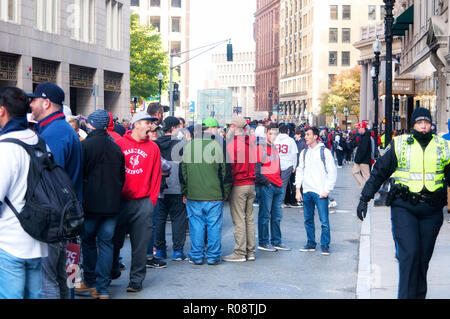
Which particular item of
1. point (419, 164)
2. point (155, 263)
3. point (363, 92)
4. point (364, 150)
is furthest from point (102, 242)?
point (363, 92)

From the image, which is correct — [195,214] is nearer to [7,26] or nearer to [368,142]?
[368,142]

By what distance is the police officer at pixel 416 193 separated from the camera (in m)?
7.45

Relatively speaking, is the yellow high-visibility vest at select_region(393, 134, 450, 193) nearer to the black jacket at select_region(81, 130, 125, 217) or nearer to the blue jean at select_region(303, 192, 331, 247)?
the black jacket at select_region(81, 130, 125, 217)

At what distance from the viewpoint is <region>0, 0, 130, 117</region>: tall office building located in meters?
29.3

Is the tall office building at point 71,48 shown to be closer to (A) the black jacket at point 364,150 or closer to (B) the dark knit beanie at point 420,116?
(A) the black jacket at point 364,150

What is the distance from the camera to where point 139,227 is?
908 centimetres

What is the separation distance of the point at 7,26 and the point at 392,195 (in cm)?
2334

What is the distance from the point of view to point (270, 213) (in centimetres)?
1241

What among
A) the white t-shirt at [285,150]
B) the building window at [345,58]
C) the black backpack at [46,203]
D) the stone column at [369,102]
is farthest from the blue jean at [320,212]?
the building window at [345,58]

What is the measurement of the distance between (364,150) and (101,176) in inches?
634

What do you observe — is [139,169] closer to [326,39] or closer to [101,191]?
[101,191]

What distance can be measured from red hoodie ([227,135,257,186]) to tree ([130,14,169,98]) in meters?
60.5
